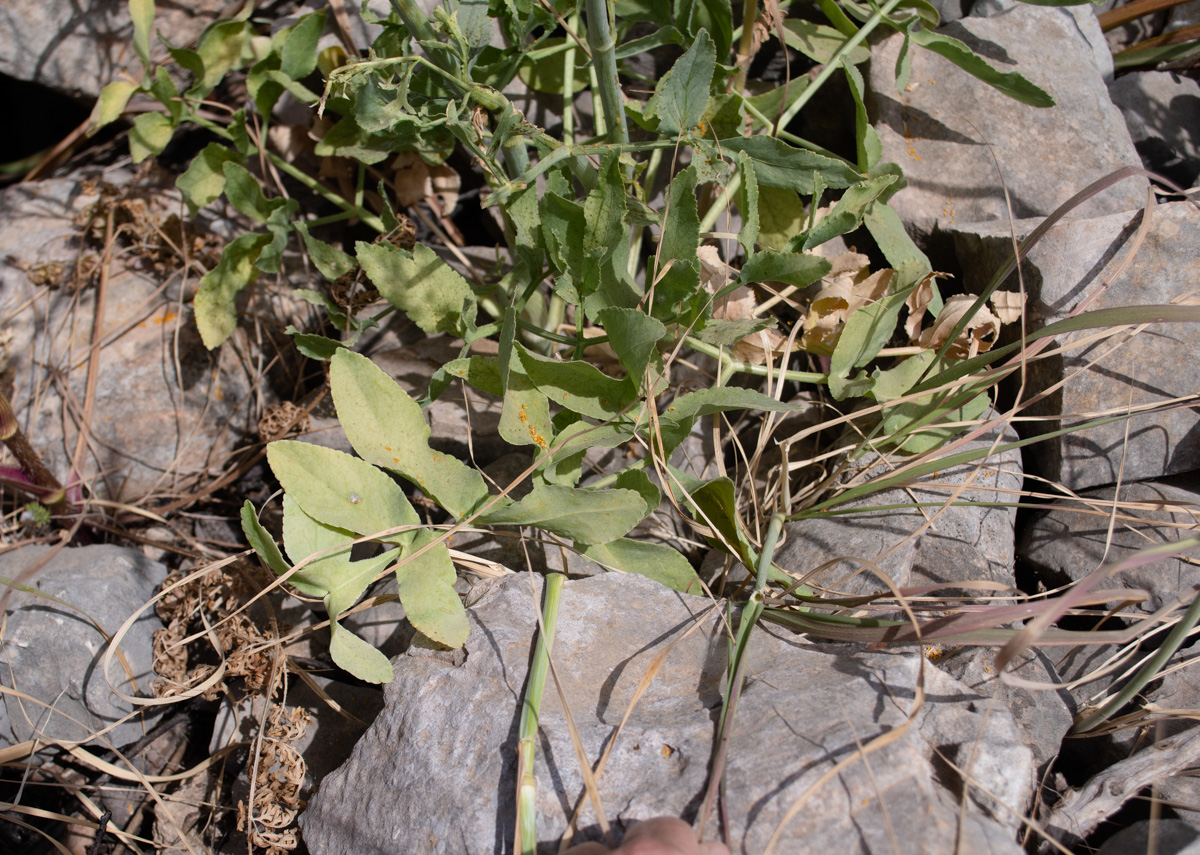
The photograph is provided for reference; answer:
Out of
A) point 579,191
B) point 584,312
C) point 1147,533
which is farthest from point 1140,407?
point 579,191

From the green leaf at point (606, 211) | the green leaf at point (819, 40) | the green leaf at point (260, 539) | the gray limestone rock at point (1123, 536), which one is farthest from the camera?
the green leaf at point (819, 40)

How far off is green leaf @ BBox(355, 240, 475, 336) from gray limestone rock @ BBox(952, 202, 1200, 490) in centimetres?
117

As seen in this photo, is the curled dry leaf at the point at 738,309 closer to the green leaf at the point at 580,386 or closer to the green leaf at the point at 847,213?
the green leaf at the point at 847,213

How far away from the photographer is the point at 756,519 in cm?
159

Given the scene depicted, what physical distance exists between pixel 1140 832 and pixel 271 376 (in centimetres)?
206

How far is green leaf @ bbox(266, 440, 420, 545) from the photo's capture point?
4.34 feet

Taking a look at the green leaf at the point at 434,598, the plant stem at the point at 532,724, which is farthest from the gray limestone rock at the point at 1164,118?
the green leaf at the point at 434,598

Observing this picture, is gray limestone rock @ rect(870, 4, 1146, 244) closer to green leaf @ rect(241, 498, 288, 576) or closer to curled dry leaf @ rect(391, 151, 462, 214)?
curled dry leaf @ rect(391, 151, 462, 214)

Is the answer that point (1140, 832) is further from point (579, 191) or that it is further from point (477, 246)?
point (477, 246)

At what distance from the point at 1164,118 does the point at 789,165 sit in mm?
1412

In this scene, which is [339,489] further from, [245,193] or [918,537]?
[918,537]

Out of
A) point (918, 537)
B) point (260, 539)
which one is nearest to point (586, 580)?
point (260, 539)

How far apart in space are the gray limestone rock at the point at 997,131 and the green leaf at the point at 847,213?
455 millimetres

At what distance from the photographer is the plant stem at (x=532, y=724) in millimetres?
1062
